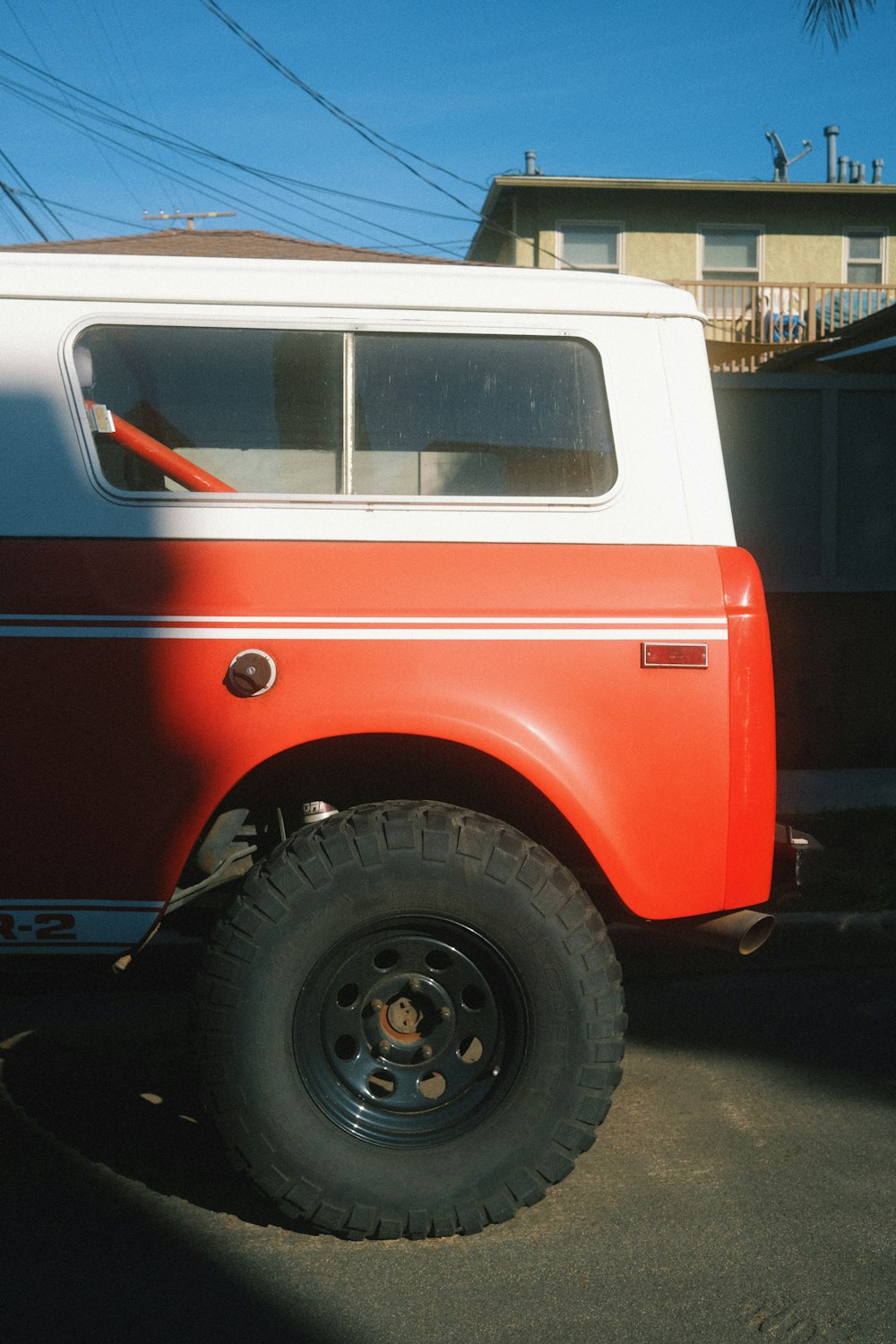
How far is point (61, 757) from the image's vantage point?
2.70 metres

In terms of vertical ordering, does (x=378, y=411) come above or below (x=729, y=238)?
below

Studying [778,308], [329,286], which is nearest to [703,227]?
[778,308]

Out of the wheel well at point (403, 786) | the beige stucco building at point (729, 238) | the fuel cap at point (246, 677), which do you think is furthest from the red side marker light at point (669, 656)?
the beige stucco building at point (729, 238)

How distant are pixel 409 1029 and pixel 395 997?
0.10 m

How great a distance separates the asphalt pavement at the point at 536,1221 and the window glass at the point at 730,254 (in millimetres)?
18160

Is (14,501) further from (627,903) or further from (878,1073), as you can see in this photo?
(878,1073)

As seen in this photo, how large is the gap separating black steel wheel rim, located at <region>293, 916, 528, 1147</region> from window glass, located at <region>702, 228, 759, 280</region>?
1932 cm

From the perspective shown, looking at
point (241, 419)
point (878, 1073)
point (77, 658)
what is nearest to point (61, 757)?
point (77, 658)

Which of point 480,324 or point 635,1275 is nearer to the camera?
point 635,1275

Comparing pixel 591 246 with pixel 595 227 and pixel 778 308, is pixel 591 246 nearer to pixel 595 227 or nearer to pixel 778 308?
pixel 595 227

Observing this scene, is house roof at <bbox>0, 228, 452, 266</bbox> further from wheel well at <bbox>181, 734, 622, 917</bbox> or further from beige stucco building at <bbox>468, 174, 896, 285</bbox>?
wheel well at <bbox>181, 734, 622, 917</bbox>

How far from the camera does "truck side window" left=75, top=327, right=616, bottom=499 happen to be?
290cm

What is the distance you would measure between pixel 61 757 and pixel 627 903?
135 cm

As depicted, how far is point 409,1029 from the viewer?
2809 millimetres
